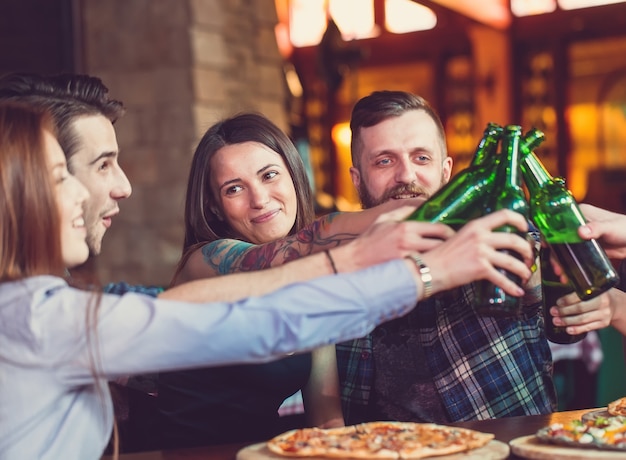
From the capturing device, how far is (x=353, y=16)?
25.0ft

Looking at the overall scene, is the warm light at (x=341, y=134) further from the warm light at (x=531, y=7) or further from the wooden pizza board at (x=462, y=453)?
the wooden pizza board at (x=462, y=453)

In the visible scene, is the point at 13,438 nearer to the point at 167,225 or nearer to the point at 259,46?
the point at 167,225

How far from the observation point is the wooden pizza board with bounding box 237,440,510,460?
1.21 metres

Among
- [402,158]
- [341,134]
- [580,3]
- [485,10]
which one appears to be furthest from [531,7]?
[402,158]

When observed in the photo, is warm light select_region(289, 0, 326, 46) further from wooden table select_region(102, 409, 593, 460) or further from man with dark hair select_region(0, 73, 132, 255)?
wooden table select_region(102, 409, 593, 460)

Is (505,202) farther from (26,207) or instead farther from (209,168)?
(209,168)

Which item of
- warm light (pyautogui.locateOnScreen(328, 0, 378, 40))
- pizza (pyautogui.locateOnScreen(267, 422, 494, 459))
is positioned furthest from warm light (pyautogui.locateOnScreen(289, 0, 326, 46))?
pizza (pyautogui.locateOnScreen(267, 422, 494, 459))

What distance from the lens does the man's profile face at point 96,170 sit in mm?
1887

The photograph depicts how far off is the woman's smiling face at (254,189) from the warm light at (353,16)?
18.3 ft

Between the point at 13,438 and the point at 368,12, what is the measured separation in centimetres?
701

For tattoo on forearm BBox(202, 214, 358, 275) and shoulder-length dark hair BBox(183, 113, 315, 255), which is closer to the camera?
tattoo on forearm BBox(202, 214, 358, 275)

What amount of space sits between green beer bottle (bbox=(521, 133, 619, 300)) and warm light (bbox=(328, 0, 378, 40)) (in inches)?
242

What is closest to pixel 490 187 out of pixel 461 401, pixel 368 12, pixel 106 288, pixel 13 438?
pixel 461 401

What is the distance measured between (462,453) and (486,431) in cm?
25
